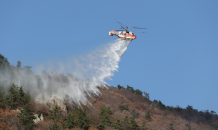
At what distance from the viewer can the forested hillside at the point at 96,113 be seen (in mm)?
33912

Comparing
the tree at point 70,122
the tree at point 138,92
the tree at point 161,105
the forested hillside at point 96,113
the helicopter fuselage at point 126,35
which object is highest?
the tree at point 138,92

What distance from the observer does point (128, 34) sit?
49531mm

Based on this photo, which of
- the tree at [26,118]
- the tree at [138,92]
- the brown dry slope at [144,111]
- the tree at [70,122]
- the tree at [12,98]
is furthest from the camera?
the tree at [138,92]

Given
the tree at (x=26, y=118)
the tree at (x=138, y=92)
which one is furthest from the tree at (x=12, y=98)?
the tree at (x=138, y=92)

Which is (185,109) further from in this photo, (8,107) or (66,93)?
(8,107)

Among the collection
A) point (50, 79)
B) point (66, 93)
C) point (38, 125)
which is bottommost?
point (38, 125)

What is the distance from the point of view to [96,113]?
147ft

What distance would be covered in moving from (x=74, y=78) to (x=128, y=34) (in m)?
14.2

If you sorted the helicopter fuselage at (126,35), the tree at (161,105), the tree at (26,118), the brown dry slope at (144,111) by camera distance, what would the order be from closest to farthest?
the tree at (26,118) < the helicopter fuselage at (126,35) < the brown dry slope at (144,111) < the tree at (161,105)

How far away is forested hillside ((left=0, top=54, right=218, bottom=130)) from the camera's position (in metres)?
33.9

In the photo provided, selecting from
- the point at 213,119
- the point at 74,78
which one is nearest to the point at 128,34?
the point at 74,78

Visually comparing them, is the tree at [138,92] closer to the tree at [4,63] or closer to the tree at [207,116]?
the tree at [207,116]

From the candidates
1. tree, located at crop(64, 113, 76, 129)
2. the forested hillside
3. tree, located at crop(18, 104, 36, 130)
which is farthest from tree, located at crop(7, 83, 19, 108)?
tree, located at crop(64, 113, 76, 129)

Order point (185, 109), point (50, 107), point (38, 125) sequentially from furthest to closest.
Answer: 1. point (185, 109)
2. point (50, 107)
3. point (38, 125)
